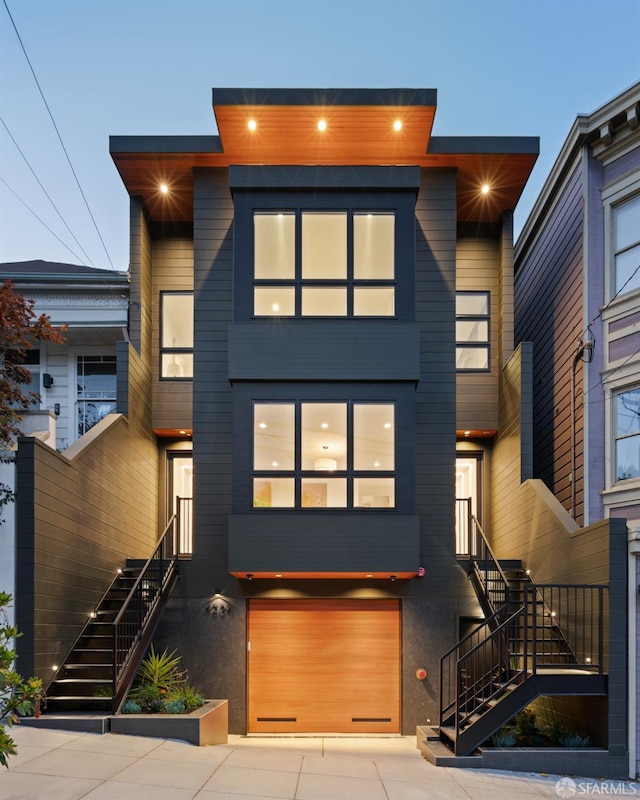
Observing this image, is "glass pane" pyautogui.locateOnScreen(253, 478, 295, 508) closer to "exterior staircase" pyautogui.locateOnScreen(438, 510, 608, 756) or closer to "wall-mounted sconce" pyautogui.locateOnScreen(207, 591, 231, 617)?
"wall-mounted sconce" pyautogui.locateOnScreen(207, 591, 231, 617)

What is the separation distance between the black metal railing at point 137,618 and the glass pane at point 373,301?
4.59 metres

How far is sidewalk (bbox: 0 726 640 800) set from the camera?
265 inches

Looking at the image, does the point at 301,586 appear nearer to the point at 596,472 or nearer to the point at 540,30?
the point at 596,472

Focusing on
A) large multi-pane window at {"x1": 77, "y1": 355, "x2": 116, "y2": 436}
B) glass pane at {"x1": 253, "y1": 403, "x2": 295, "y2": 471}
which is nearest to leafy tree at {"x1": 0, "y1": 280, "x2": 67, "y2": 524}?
glass pane at {"x1": 253, "y1": 403, "x2": 295, "y2": 471}

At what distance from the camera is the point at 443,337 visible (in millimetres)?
12727

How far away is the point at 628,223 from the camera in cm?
1123

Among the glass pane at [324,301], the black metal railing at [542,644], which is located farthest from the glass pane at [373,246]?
the black metal railing at [542,644]

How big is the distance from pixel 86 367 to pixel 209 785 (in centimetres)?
932

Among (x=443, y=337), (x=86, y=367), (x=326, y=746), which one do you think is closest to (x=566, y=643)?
(x=326, y=746)

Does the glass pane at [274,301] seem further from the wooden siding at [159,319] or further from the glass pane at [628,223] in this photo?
the glass pane at [628,223]

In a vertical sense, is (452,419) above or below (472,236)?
below

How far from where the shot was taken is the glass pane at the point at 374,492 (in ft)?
37.5

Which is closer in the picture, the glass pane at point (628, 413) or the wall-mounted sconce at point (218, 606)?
the glass pane at point (628, 413)

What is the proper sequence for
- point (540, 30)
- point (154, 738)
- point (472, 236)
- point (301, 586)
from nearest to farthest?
point (154, 738), point (301, 586), point (472, 236), point (540, 30)
